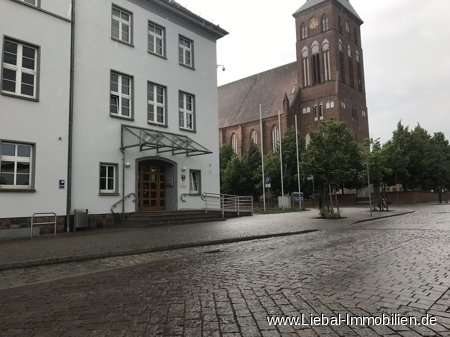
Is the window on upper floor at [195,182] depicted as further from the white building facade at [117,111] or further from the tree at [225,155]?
the tree at [225,155]

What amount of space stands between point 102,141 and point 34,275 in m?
11.9

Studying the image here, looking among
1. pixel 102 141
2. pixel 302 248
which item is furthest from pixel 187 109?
pixel 302 248

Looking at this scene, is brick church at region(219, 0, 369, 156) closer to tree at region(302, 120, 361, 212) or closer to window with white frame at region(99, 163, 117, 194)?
tree at region(302, 120, 361, 212)

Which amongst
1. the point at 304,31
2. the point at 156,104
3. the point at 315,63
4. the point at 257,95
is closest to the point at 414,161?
the point at 315,63

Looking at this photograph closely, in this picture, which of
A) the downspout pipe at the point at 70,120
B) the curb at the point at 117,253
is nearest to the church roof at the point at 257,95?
the downspout pipe at the point at 70,120

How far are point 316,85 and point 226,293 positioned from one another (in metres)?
63.2

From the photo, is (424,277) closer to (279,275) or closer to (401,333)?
(279,275)

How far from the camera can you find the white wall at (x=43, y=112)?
15.4m

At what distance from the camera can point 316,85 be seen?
6488 cm

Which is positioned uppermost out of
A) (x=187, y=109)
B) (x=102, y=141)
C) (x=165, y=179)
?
(x=187, y=109)

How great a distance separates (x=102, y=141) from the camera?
61.8ft

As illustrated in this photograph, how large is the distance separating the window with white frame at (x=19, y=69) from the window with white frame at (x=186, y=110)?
8936mm

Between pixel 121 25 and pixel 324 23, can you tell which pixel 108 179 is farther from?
pixel 324 23

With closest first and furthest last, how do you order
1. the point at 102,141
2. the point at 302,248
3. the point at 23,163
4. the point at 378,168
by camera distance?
the point at 302,248, the point at 23,163, the point at 102,141, the point at 378,168
